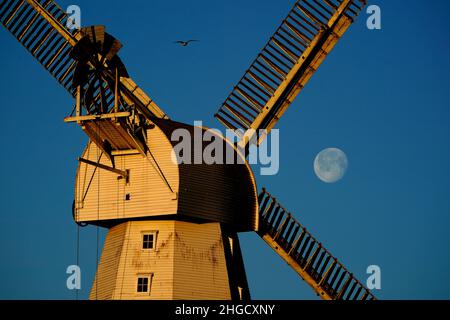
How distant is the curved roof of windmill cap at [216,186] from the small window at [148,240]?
1586mm

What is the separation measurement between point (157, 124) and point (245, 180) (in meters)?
3.69

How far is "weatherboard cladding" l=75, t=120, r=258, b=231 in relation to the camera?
42562 millimetres

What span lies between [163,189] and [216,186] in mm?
1945

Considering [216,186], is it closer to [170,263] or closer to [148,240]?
[148,240]

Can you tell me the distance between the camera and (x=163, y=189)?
42531 millimetres

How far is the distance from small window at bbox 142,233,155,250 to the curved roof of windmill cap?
1.59 m

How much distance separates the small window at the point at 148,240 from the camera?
142ft

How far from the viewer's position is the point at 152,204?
140 ft

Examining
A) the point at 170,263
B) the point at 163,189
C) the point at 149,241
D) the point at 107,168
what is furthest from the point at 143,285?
the point at 107,168

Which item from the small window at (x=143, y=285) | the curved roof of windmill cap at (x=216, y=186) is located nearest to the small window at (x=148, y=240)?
the small window at (x=143, y=285)

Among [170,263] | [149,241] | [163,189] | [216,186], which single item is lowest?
[170,263]
